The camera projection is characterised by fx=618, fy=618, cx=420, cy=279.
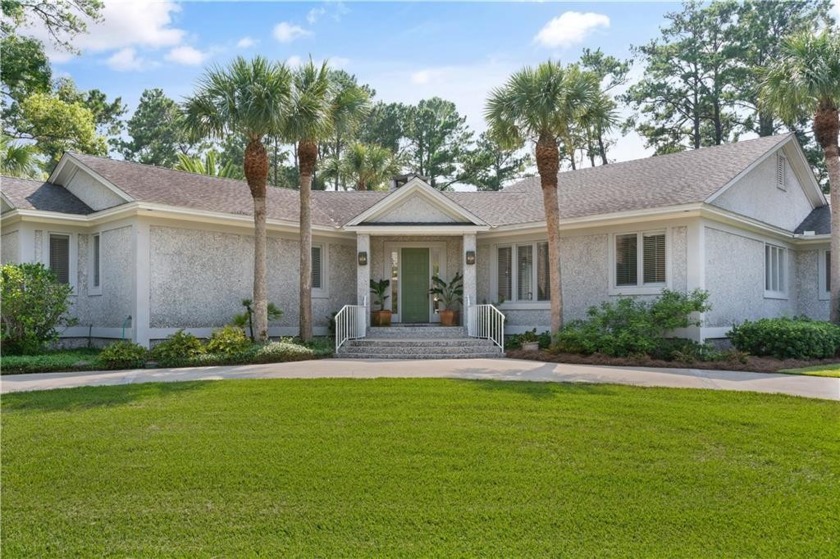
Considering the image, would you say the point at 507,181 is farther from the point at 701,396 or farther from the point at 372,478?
the point at 372,478

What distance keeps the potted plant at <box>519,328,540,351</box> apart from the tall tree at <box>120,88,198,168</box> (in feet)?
107

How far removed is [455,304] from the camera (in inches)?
693

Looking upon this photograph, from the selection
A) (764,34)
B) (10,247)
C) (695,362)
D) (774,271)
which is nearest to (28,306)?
(10,247)

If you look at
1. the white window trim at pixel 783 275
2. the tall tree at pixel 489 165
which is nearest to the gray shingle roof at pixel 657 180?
the white window trim at pixel 783 275

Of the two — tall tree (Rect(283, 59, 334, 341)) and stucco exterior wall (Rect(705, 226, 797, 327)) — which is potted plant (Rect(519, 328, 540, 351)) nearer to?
stucco exterior wall (Rect(705, 226, 797, 327))

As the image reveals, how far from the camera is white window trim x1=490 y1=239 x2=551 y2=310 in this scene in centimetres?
1675

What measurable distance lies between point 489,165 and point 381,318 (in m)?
22.4

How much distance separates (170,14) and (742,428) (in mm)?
12915

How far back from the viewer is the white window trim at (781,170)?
18094 mm

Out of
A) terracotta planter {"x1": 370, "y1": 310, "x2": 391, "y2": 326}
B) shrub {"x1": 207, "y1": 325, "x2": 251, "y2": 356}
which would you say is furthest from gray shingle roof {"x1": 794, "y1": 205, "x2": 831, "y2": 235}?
shrub {"x1": 207, "y1": 325, "x2": 251, "y2": 356}

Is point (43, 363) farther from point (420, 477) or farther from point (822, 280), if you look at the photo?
point (822, 280)

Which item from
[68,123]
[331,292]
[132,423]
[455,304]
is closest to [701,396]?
[132,423]

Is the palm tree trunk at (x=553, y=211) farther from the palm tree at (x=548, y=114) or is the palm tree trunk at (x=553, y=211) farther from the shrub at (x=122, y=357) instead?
the shrub at (x=122, y=357)

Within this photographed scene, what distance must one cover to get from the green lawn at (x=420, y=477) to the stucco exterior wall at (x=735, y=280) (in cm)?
677
